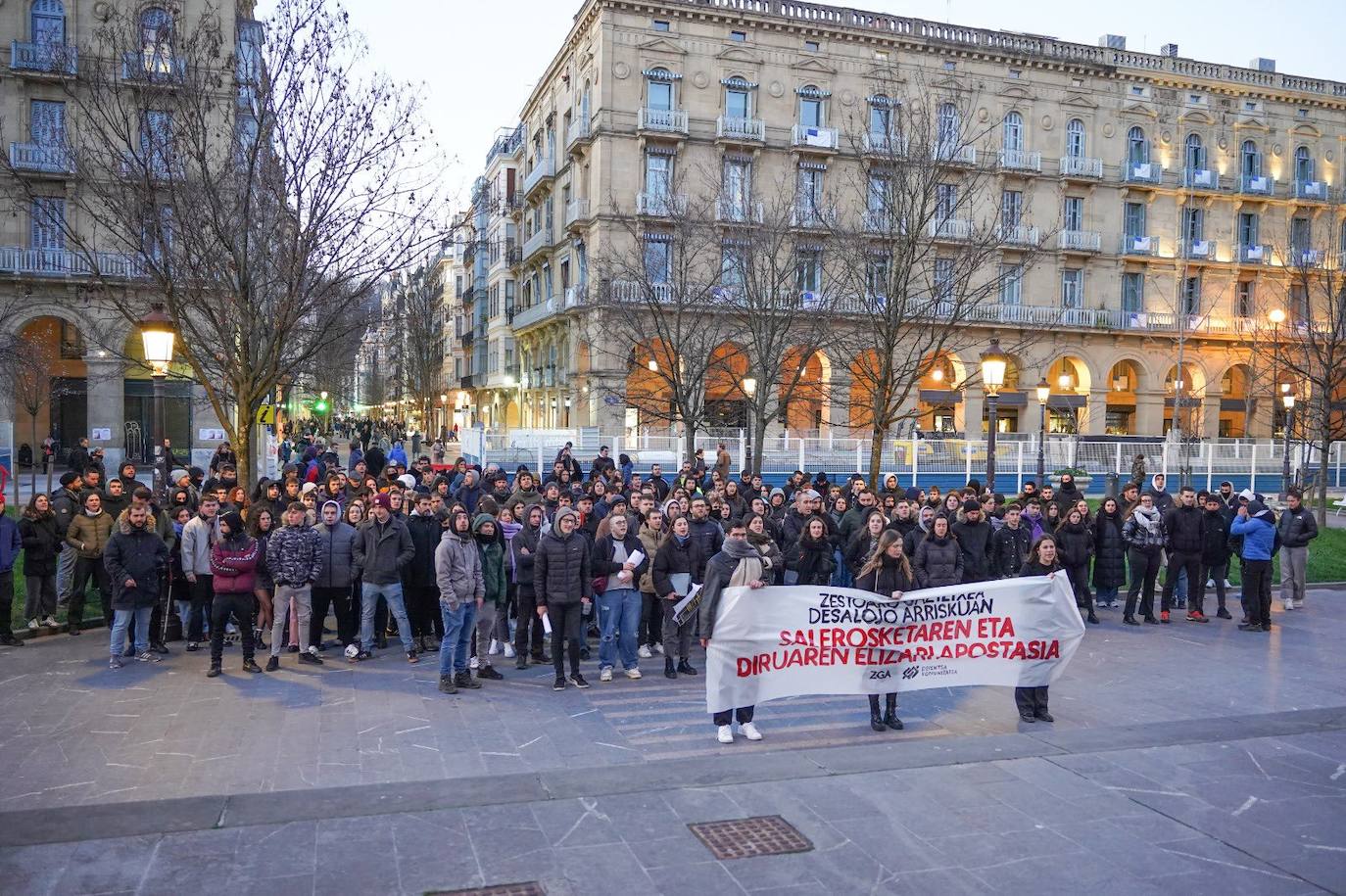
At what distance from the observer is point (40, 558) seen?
457 inches

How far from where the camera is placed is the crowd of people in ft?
32.1

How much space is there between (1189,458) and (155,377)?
29446 mm

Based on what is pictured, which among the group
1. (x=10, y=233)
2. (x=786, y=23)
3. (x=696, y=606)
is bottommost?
(x=696, y=606)

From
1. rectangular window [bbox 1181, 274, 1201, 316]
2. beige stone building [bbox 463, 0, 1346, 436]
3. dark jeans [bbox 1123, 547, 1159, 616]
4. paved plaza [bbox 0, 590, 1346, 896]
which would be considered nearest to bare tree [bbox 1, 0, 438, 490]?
paved plaza [bbox 0, 590, 1346, 896]

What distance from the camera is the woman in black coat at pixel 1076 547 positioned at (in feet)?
43.5

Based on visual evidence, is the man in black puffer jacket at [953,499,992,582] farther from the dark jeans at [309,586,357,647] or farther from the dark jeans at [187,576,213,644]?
the dark jeans at [187,576,213,644]

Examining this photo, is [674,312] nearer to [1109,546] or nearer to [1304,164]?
[1109,546]

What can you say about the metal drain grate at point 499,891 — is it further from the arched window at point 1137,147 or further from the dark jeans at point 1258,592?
the arched window at point 1137,147

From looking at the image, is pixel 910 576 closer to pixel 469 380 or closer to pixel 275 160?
pixel 275 160

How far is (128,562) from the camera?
1033 centimetres

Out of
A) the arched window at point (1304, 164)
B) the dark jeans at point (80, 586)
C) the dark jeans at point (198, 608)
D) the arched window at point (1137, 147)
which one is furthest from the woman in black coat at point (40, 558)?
the arched window at point (1304, 164)

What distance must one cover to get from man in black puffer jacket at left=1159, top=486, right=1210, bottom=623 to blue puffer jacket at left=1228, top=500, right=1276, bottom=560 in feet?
2.01

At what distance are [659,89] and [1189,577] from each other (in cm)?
2992

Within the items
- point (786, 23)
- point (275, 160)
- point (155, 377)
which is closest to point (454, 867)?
point (155, 377)
